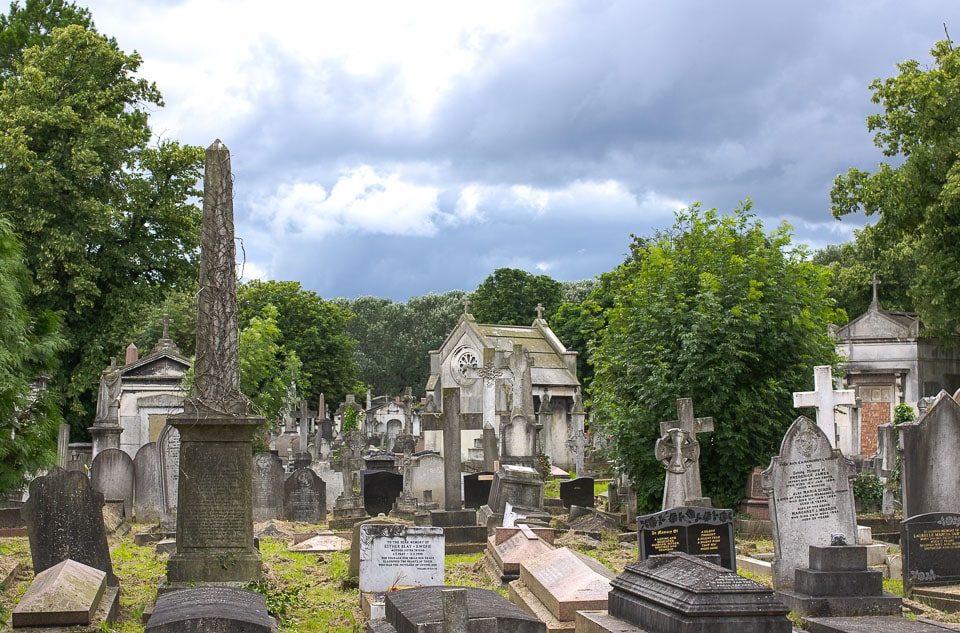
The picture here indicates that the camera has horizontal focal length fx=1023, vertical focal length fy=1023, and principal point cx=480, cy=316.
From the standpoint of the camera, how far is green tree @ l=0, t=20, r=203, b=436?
92.2 ft

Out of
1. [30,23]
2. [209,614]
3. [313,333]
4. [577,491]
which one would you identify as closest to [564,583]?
[209,614]

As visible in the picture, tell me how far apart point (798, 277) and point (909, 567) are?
27.2 ft

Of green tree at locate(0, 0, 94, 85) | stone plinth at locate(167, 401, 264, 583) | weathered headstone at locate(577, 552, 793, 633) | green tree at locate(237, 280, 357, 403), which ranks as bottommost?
weathered headstone at locate(577, 552, 793, 633)

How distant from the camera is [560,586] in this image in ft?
31.0

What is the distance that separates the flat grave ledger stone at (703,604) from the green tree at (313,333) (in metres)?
51.1

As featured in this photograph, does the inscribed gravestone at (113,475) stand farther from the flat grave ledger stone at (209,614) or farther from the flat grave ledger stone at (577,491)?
the flat grave ledger stone at (209,614)

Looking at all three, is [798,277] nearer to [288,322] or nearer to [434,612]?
[434,612]

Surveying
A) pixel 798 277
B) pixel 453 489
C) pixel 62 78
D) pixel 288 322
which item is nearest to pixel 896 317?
pixel 798 277

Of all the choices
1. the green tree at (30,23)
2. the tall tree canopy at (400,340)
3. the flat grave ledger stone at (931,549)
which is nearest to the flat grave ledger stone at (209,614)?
the flat grave ledger stone at (931,549)

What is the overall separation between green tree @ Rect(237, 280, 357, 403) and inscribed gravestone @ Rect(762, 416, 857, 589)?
47898mm

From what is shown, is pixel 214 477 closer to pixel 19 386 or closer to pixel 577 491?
pixel 19 386

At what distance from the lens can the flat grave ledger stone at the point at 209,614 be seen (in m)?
6.60

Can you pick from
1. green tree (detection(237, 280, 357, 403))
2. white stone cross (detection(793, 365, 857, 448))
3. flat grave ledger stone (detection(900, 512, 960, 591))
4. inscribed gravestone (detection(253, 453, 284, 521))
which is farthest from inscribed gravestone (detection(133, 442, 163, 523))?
green tree (detection(237, 280, 357, 403))

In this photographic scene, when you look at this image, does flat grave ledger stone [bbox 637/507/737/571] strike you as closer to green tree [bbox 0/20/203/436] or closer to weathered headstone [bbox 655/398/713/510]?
weathered headstone [bbox 655/398/713/510]
